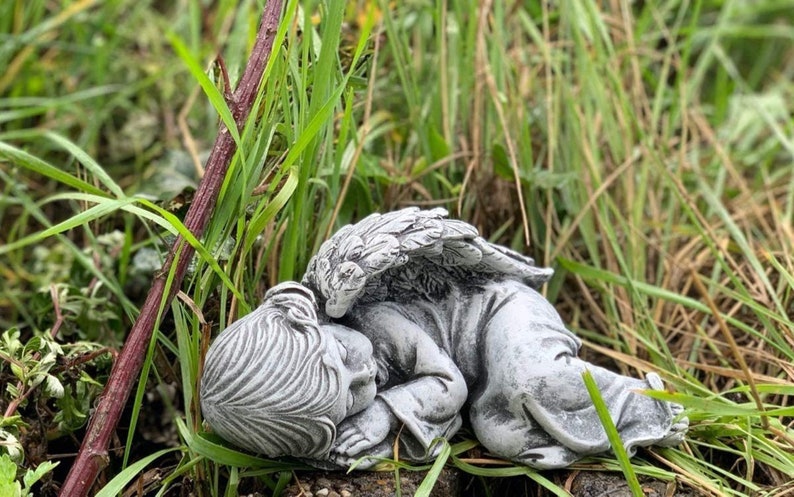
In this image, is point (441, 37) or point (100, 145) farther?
point (100, 145)

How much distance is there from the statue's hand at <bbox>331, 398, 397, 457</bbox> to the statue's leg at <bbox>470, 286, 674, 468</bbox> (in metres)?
0.18

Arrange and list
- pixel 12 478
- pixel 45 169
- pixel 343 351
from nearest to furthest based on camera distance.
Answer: pixel 12 478 → pixel 343 351 → pixel 45 169

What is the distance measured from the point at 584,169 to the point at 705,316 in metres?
0.52

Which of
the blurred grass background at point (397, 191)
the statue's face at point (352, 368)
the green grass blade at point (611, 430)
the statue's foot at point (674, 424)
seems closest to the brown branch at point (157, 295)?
the blurred grass background at point (397, 191)

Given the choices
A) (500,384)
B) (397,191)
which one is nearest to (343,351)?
(500,384)

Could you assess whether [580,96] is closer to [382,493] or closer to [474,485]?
[474,485]

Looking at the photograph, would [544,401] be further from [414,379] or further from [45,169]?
[45,169]

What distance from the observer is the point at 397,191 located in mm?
2205

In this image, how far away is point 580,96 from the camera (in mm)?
2641

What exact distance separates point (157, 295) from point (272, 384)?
31 centimetres

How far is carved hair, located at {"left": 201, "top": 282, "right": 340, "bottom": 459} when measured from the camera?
4.62 feet

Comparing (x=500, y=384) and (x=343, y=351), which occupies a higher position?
(x=343, y=351)

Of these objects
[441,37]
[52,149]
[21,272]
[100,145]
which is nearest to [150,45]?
[100,145]

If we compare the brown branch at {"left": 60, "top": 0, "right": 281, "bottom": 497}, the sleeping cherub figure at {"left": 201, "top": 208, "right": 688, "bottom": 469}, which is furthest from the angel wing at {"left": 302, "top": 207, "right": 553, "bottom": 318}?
the brown branch at {"left": 60, "top": 0, "right": 281, "bottom": 497}
